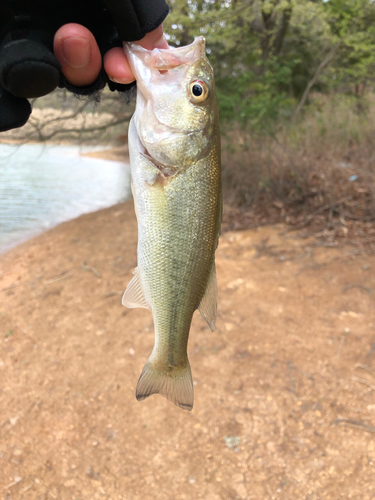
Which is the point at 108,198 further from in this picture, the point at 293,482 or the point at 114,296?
the point at 293,482

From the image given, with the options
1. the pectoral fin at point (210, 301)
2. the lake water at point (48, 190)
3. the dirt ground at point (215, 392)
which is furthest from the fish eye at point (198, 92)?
the lake water at point (48, 190)

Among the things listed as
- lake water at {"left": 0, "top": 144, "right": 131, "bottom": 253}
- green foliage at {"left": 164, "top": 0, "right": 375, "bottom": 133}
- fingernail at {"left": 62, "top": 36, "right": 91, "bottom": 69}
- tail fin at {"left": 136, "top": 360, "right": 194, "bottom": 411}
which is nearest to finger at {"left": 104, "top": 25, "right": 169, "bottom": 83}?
fingernail at {"left": 62, "top": 36, "right": 91, "bottom": 69}

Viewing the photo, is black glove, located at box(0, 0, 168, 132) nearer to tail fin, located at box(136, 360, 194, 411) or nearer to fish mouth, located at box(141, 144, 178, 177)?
fish mouth, located at box(141, 144, 178, 177)

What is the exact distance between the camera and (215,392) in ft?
12.7

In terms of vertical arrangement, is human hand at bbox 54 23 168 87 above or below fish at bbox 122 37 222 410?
above

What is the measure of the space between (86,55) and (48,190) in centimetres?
1503

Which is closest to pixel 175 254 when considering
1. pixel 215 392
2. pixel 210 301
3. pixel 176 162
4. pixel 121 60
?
pixel 210 301

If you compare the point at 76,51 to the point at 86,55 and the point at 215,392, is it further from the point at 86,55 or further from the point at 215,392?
the point at 215,392

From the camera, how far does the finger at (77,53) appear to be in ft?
4.69

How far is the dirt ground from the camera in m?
3.05

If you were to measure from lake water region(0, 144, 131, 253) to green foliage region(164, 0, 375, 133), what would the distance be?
5.32m

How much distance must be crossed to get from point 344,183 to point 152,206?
22.2 feet

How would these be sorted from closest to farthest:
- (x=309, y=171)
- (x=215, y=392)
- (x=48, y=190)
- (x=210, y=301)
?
(x=210, y=301), (x=215, y=392), (x=309, y=171), (x=48, y=190)

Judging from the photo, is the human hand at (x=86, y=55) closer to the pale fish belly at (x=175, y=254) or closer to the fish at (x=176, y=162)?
the fish at (x=176, y=162)
